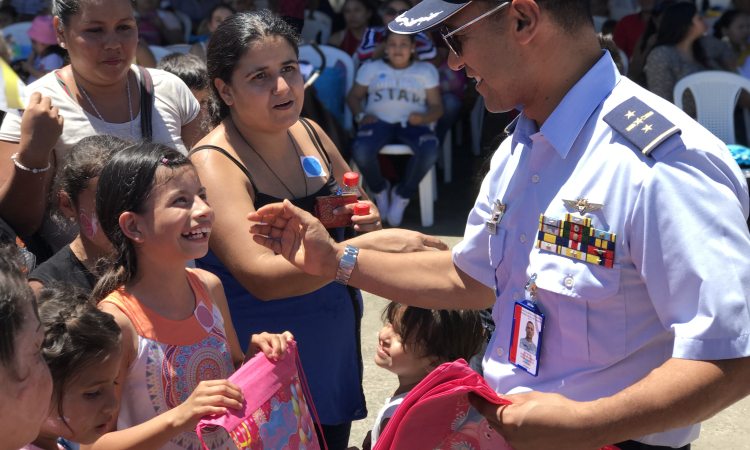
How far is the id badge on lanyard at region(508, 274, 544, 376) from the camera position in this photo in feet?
4.68

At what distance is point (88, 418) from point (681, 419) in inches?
48.0

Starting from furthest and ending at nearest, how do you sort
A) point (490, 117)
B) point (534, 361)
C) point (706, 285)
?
point (490, 117) → point (534, 361) → point (706, 285)

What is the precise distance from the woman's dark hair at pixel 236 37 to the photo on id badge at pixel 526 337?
4.23 feet

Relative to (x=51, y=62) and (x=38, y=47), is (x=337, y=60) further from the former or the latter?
(x=38, y=47)

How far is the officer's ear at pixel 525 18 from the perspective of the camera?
141cm

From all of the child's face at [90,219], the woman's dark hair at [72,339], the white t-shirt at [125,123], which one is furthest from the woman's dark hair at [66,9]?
the woman's dark hair at [72,339]

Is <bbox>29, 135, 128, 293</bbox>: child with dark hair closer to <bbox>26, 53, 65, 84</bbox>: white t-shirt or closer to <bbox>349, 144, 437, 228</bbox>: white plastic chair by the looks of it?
<bbox>349, 144, 437, 228</bbox>: white plastic chair

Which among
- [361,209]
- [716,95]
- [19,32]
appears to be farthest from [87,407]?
[19,32]

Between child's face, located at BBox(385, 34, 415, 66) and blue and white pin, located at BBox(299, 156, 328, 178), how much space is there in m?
3.99

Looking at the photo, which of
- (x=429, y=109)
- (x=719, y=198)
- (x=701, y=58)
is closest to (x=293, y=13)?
(x=429, y=109)

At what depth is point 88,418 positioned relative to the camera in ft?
4.87

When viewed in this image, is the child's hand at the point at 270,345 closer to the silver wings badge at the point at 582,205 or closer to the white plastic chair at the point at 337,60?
the silver wings badge at the point at 582,205

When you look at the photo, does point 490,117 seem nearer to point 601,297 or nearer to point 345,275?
point 345,275

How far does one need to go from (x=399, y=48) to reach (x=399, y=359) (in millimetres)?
4349
